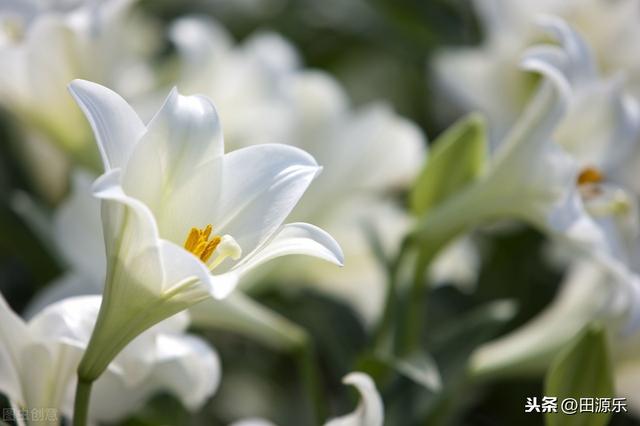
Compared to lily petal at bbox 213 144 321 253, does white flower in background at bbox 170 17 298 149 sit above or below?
above

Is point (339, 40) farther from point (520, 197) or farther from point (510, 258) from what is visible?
point (520, 197)

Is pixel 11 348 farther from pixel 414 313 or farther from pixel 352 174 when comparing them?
pixel 352 174

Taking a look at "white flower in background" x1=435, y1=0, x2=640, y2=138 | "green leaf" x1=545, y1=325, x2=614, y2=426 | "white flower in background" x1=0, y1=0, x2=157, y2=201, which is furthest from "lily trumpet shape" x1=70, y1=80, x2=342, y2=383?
"white flower in background" x1=435, y1=0, x2=640, y2=138

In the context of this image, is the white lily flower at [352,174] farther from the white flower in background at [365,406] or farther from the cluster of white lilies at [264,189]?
the white flower in background at [365,406]

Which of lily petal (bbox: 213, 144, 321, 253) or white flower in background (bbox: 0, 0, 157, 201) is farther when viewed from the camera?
white flower in background (bbox: 0, 0, 157, 201)

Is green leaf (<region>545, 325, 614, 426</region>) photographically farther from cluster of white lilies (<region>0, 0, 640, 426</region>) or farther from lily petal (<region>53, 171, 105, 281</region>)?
lily petal (<region>53, 171, 105, 281</region>)

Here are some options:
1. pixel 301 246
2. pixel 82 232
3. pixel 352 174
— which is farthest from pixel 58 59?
pixel 301 246

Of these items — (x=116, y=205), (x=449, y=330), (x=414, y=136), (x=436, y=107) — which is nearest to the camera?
(x=116, y=205)

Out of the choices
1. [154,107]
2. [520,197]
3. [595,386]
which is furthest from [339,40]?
[595,386]
